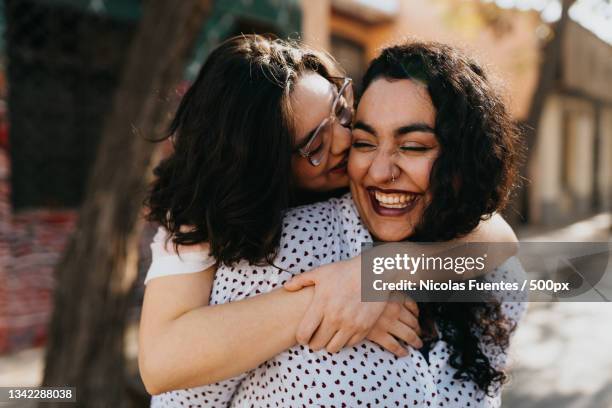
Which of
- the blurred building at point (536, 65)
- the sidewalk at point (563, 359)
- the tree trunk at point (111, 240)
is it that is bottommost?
the sidewalk at point (563, 359)

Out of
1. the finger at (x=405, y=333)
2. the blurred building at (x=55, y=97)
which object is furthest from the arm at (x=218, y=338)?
the blurred building at (x=55, y=97)

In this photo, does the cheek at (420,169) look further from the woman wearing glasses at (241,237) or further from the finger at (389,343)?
the finger at (389,343)

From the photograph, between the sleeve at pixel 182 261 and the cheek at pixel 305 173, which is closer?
the sleeve at pixel 182 261

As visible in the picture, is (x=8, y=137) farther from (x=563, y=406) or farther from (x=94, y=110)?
(x=563, y=406)

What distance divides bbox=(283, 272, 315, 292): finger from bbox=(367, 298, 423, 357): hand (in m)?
0.20

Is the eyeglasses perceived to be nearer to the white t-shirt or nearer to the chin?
the white t-shirt

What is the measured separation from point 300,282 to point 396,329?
276mm

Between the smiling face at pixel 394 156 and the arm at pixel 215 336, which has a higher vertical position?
the smiling face at pixel 394 156

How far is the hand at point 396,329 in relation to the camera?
1.33 m

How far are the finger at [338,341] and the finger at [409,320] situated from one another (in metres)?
0.19

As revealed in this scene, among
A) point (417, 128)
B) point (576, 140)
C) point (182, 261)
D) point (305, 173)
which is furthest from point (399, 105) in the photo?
point (576, 140)

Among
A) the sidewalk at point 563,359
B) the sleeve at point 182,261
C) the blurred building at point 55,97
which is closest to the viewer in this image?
the sleeve at point 182,261

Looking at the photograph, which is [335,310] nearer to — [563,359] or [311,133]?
[311,133]

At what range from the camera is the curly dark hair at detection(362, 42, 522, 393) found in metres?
1.41
